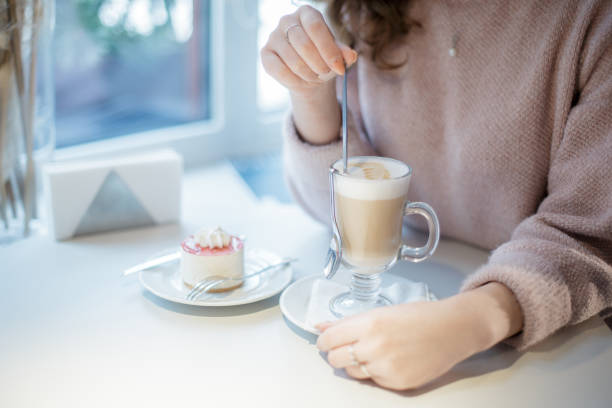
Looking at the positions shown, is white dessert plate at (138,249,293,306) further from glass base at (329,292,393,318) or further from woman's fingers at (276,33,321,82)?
woman's fingers at (276,33,321,82)

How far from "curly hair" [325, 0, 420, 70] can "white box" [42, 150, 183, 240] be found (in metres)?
0.36

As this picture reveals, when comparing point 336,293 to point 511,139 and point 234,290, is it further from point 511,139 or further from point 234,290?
point 511,139

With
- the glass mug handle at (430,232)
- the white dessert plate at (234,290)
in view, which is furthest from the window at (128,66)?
the glass mug handle at (430,232)

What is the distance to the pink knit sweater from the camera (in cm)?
76

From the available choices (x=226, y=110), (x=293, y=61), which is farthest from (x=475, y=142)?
(x=226, y=110)

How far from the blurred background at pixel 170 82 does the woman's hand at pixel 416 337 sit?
62 centimetres

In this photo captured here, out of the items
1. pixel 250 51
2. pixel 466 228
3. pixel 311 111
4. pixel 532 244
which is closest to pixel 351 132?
pixel 311 111

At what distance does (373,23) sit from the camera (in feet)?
3.42

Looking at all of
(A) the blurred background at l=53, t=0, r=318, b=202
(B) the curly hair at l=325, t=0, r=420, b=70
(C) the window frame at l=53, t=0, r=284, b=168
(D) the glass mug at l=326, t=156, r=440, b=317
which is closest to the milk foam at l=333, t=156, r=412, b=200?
(D) the glass mug at l=326, t=156, r=440, b=317

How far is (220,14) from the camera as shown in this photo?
1462 mm

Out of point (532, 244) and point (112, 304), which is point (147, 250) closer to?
point (112, 304)

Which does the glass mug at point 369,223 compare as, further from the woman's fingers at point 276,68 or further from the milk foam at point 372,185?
the woman's fingers at point 276,68

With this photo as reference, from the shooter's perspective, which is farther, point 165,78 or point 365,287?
point 165,78

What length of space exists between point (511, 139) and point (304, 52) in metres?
0.35
